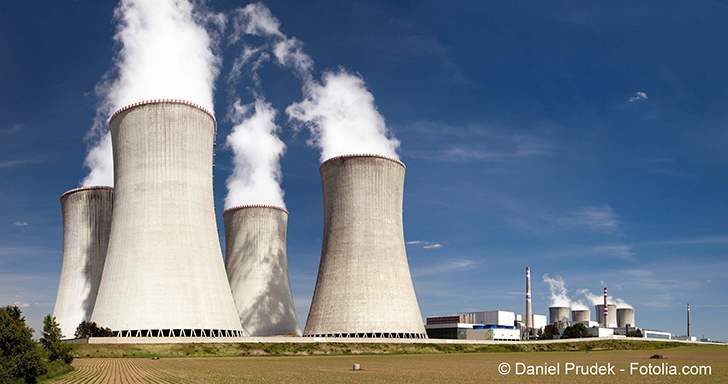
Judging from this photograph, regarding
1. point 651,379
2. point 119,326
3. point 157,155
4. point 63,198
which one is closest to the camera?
point 651,379

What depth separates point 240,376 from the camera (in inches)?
695

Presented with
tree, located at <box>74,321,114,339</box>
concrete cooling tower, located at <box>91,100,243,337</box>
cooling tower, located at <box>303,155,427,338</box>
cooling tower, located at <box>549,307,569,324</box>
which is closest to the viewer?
tree, located at <box>74,321,114,339</box>

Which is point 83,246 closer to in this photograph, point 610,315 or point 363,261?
point 363,261

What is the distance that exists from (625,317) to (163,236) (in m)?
128

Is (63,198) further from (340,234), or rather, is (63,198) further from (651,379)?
(651,379)

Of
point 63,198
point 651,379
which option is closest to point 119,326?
point 63,198

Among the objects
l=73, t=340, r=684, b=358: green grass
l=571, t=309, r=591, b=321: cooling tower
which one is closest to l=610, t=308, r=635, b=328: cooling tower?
l=571, t=309, r=591, b=321: cooling tower

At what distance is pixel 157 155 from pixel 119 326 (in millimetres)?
10681

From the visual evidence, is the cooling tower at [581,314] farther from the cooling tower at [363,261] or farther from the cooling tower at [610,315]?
the cooling tower at [363,261]

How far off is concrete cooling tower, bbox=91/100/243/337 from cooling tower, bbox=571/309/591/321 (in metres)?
118

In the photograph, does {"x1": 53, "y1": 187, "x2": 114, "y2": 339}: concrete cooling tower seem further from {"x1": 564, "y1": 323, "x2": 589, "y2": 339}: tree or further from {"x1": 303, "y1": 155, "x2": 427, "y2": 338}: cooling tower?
{"x1": 564, "y1": 323, "x2": 589, "y2": 339}: tree

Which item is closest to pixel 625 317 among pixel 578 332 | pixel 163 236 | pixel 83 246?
pixel 578 332

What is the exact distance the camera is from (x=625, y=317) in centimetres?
13338

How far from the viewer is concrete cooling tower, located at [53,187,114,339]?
148 ft
